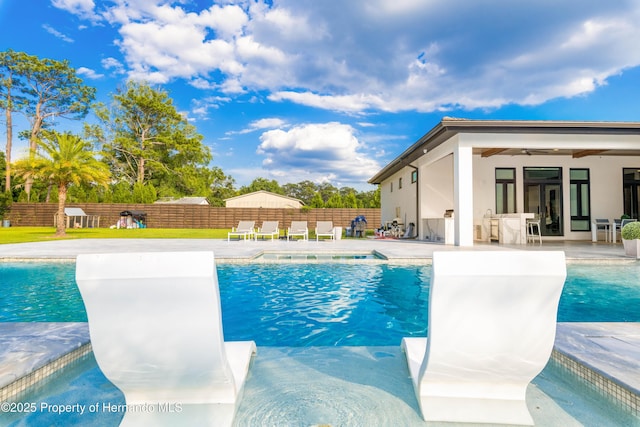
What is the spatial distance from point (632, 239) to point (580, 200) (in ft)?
20.4

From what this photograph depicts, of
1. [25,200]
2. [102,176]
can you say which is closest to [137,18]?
[102,176]

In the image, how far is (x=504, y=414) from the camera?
1.63 m

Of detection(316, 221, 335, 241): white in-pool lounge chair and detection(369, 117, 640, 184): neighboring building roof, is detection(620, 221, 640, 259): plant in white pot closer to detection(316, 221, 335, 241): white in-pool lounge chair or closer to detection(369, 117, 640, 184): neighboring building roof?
detection(369, 117, 640, 184): neighboring building roof

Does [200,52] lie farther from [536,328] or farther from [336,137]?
[536,328]

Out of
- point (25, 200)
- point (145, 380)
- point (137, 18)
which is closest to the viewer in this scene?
point (145, 380)

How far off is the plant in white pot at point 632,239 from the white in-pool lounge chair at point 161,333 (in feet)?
31.6

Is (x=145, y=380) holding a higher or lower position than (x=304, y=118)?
lower

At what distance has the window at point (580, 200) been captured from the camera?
518 inches

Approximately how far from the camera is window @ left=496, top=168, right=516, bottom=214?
13305 mm

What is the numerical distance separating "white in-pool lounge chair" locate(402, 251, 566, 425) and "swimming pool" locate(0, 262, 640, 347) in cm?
155

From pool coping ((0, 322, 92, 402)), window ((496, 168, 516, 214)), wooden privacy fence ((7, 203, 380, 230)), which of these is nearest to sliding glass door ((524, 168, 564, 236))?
window ((496, 168, 516, 214))

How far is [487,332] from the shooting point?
1.49m

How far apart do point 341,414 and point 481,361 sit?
2.35ft

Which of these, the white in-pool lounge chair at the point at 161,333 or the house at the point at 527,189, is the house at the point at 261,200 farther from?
the white in-pool lounge chair at the point at 161,333
